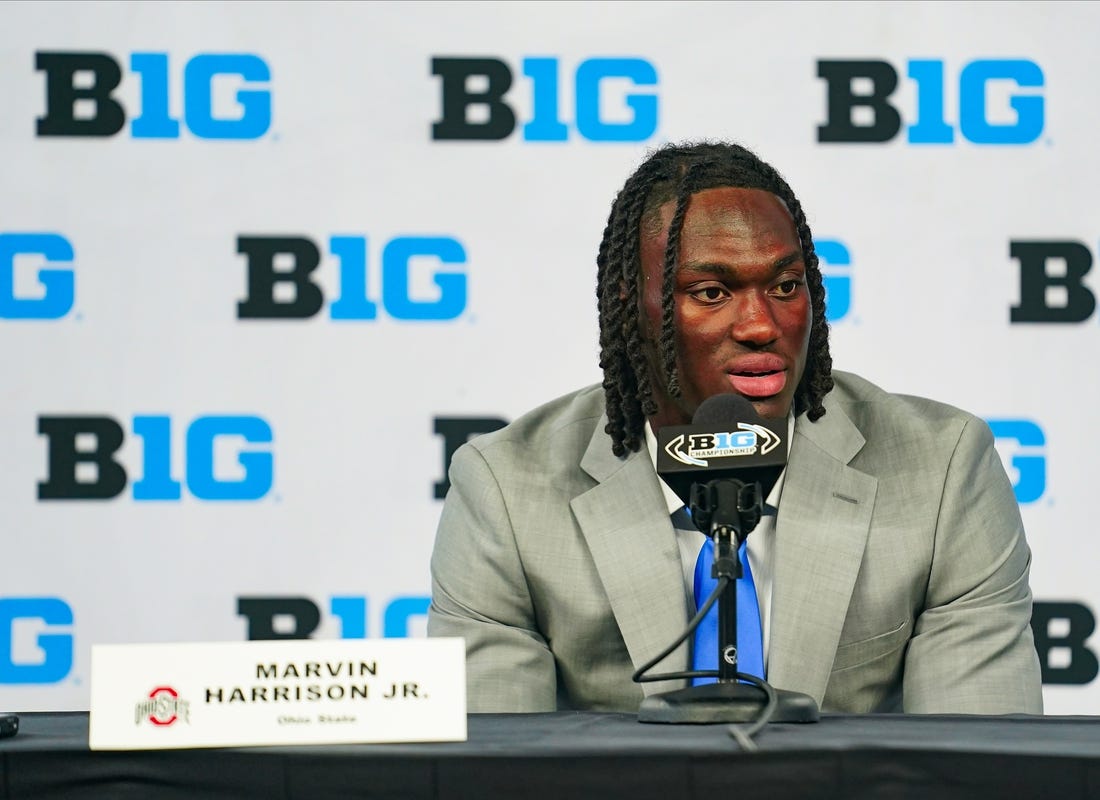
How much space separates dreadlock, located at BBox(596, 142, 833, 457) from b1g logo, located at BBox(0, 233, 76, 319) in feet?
4.52

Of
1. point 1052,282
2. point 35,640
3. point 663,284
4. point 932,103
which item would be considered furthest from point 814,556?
point 35,640

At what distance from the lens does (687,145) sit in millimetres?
2453

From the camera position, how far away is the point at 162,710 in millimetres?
1191

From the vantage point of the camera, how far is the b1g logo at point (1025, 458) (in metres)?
3.12

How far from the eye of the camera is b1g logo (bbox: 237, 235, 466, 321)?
10.3 ft

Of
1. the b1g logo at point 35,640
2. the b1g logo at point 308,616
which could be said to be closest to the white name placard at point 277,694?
the b1g logo at point 308,616

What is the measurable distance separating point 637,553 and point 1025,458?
1379mm

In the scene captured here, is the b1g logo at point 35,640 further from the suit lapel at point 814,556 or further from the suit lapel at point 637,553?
the suit lapel at point 814,556

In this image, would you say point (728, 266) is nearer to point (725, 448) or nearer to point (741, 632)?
point (741, 632)

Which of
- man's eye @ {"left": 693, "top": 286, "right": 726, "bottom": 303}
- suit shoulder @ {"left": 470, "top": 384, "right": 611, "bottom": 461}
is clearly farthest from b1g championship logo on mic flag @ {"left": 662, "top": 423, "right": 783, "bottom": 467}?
suit shoulder @ {"left": 470, "top": 384, "right": 611, "bottom": 461}

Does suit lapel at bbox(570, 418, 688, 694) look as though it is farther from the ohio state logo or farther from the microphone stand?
the ohio state logo

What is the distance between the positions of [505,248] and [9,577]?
1.30m

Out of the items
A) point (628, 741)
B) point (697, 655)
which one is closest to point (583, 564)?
point (697, 655)

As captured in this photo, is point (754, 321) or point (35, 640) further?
point (35, 640)
